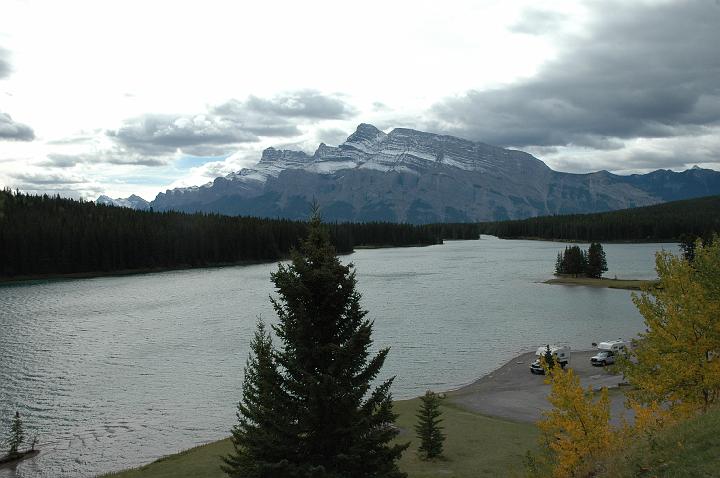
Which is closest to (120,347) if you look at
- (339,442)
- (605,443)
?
(339,442)

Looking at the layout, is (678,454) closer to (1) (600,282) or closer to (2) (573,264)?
(1) (600,282)

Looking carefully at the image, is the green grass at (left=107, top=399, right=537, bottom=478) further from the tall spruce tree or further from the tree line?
the tall spruce tree

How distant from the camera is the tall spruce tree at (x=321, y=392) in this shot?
2139cm

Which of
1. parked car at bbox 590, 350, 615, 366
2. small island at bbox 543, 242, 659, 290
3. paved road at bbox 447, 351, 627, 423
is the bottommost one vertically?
paved road at bbox 447, 351, 627, 423

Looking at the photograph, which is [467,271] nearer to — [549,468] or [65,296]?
[65,296]

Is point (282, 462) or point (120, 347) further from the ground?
point (282, 462)

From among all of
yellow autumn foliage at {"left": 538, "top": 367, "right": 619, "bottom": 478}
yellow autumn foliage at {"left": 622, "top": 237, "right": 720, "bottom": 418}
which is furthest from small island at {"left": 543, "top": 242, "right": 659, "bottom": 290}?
yellow autumn foliage at {"left": 538, "top": 367, "right": 619, "bottom": 478}

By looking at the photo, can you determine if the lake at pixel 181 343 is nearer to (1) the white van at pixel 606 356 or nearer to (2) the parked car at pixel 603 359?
(1) the white van at pixel 606 356

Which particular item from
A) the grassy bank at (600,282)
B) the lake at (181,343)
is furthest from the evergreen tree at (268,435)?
the grassy bank at (600,282)

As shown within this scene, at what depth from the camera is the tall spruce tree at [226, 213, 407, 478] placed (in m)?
21.4

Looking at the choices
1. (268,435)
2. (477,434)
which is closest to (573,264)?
(477,434)

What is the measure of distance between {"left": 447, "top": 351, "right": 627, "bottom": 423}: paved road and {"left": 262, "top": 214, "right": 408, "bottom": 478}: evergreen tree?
98.2 ft

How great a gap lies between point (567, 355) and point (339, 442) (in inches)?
2076

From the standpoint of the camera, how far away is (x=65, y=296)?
130 m
